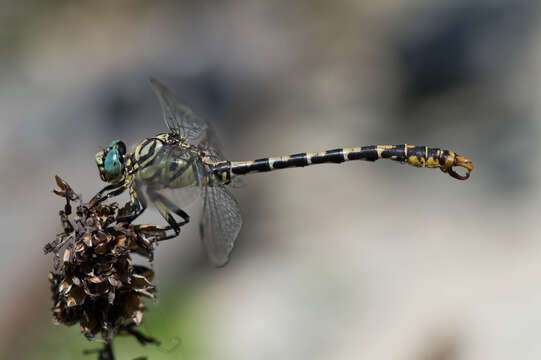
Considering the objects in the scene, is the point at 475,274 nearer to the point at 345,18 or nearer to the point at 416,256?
the point at 416,256

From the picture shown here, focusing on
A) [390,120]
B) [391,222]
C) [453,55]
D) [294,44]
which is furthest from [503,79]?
[294,44]

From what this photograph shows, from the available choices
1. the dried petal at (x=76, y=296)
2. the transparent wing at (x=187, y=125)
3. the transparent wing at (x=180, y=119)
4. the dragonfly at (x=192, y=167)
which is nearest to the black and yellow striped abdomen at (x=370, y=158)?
the dragonfly at (x=192, y=167)

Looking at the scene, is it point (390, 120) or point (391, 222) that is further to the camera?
point (390, 120)

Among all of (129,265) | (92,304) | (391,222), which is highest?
(391,222)

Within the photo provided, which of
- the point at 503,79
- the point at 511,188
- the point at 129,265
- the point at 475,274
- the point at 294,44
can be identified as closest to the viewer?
the point at 129,265

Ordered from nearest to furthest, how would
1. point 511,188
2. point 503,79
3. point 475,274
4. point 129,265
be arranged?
point 129,265
point 475,274
point 511,188
point 503,79

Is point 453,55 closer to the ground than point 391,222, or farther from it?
farther from it
